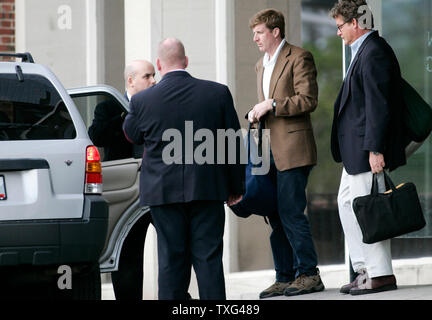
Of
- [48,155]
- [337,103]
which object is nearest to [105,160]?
[48,155]

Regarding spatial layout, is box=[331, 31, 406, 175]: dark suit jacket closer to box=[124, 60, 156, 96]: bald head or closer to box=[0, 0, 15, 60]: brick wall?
box=[124, 60, 156, 96]: bald head

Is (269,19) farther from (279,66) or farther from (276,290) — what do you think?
(276,290)

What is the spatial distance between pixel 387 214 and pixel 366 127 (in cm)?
62

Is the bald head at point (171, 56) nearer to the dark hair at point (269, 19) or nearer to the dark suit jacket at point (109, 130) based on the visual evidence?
the dark hair at point (269, 19)

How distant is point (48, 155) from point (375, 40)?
95.8 inches

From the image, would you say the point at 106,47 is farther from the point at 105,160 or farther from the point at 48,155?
the point at 48,155

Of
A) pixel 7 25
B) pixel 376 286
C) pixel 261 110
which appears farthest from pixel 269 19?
pixel 7 25

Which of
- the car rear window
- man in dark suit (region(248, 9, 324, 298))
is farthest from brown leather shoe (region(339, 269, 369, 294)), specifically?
the car rear window

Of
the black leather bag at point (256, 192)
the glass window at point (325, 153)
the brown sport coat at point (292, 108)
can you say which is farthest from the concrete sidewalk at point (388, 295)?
the glass window at point (325, 153)

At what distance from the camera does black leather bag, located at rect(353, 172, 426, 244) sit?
23.4 feet

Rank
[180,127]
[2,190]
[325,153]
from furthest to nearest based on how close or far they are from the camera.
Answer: [325,153]
[2,190]
[180,127]

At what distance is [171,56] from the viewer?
6.73m

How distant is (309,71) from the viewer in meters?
7.79

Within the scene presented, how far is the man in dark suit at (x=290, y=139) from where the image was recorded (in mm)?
7699
